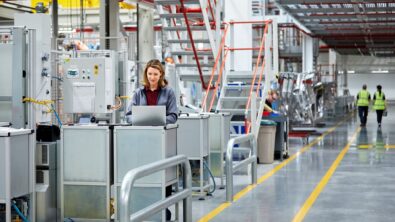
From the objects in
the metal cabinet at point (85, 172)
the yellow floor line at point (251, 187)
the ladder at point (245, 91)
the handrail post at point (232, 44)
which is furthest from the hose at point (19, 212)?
the handrail post at point (232, 44)

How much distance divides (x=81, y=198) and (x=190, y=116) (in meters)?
2.65

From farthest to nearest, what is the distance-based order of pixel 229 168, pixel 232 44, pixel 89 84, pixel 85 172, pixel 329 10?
pixel 329 10 < pixel 232 44 < pixel 89 84 < pixel 229 168 < pixel 85 172

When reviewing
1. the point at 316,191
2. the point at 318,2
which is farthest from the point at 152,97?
the point at 318,2

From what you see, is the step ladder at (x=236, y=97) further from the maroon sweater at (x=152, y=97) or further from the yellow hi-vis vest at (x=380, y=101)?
the yellow hi-vis vest at (x=380, y=101)

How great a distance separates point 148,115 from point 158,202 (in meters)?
1.67

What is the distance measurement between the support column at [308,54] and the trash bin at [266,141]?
591 inches

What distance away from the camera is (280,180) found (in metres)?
11.8

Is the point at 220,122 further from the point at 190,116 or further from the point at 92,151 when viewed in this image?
the point at 92,151

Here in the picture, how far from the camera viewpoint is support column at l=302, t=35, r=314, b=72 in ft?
94.9

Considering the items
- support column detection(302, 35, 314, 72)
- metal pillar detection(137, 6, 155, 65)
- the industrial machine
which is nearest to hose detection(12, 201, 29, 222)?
the industrial machine

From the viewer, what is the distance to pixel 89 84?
14.5 m

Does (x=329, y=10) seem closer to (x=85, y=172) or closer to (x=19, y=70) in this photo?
(x=85, y=172)

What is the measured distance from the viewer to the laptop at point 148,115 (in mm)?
7379

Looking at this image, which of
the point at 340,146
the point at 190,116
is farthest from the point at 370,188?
the point at 340,146
